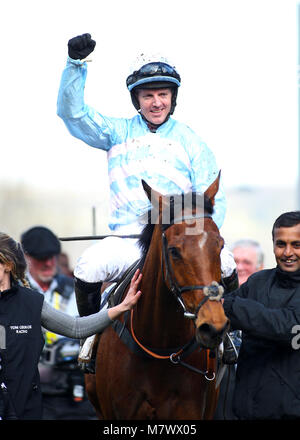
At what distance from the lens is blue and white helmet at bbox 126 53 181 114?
5.35m

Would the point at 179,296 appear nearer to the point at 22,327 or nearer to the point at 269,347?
the point at 269,347

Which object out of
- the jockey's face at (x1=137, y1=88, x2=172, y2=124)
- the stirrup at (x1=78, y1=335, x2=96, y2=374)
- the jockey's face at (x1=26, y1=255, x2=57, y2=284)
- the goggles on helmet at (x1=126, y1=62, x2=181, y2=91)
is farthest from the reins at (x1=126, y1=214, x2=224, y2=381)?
the jockey's face at (x1=26, y1=255, x2=57, y2=284)

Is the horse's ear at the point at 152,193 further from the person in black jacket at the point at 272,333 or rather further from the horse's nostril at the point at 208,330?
the horse's nostril at the point at 208,330

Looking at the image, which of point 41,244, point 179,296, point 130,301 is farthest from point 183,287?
point 41,244

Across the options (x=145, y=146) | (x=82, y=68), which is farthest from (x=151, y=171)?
(x=82, y=68)

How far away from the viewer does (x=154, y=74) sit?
535 cm

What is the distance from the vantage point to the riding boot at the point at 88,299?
523cm

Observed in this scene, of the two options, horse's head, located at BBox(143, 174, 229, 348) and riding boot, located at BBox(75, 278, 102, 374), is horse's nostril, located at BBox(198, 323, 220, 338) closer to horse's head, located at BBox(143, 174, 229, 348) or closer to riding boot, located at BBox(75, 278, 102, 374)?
horse's head, located at BBox(143, 174, 229, 348)

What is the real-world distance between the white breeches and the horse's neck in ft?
1.65

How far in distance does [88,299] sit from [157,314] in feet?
2.94

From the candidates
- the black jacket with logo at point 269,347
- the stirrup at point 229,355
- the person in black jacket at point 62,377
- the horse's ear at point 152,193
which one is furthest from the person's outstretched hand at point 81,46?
the person in black jacket at point 62,377

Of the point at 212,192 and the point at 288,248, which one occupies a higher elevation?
the point at 212,192

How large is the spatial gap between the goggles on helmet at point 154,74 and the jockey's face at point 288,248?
1377 millimetres

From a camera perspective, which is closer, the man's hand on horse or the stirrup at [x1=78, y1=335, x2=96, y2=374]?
the man's hand on horse
